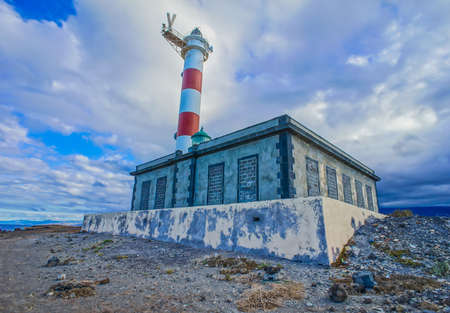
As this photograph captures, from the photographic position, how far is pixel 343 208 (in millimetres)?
5734

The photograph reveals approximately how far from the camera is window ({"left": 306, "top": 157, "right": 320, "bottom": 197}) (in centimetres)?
1118

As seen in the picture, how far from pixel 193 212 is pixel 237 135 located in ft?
19.2

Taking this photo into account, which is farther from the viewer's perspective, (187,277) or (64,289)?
(187,277)

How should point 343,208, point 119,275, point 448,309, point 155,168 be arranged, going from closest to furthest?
point 448,309
point 119,275
point 343,208
point 155,168

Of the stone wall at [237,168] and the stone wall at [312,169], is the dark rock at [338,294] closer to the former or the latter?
the stone wall at [237,168]

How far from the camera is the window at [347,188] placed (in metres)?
14.3

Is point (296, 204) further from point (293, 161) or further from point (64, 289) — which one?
point (293, 161)

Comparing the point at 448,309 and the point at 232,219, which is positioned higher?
the point at 232,219

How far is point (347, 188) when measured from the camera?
14.7 m

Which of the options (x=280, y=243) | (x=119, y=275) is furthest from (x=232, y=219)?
(x=119, y=275)

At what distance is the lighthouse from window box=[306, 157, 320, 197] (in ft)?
30.0

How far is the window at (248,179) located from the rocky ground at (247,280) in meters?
4.95

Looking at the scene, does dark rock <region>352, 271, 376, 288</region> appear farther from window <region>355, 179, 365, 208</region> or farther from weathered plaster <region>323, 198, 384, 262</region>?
window <region>355, 179, 365, 208</region>

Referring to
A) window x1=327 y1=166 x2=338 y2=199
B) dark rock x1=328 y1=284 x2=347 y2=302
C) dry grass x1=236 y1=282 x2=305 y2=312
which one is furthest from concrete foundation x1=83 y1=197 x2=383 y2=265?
window x1=327 y1=166 x2=338 y2=199
